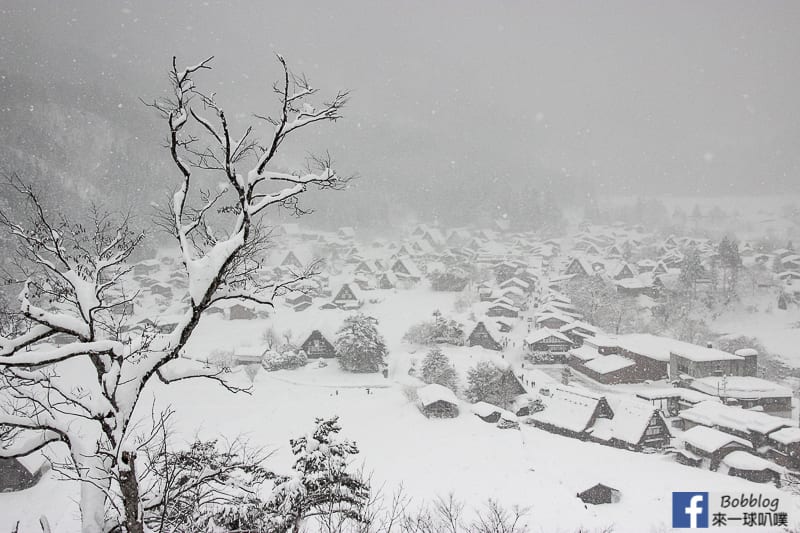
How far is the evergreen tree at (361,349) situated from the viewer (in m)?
29.3

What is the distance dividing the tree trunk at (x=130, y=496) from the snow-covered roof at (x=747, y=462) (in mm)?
25329

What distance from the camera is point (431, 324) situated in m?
35.5

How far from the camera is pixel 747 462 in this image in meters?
19.1

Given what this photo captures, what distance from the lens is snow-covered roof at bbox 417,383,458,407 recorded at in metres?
22.9

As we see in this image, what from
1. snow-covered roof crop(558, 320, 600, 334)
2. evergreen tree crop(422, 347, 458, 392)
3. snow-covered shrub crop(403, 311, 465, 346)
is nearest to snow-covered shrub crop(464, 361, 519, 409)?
evergreen tree crop(422, 347, 458, 392)

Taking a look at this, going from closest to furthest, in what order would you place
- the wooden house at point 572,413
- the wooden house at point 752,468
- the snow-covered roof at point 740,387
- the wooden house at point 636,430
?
the wooden house at point 752,468 → the wooden house at point 636,430 → the wooden house at point 572,413 → the snow-covered roof at point 740,387

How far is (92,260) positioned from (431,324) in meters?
30.5

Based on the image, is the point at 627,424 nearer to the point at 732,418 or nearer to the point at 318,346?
the point at 732,418

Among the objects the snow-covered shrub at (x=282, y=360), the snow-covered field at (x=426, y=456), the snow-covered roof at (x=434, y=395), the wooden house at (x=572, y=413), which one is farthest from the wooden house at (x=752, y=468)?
the snow-covered shrub at (x=282, y=360)

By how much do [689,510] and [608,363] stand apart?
18.7 meters

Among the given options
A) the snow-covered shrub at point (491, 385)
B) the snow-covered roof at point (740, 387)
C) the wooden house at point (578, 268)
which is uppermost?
the wooden house at point (578, 268)

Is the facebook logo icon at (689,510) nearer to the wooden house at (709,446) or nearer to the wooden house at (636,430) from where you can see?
the wooden house at (709,446)

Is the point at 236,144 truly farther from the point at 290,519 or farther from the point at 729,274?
the point at 729,274

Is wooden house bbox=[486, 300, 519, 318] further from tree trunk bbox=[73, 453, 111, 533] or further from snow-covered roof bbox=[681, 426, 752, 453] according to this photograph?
tree trunk bbox=[73, 453, 111, 533]
